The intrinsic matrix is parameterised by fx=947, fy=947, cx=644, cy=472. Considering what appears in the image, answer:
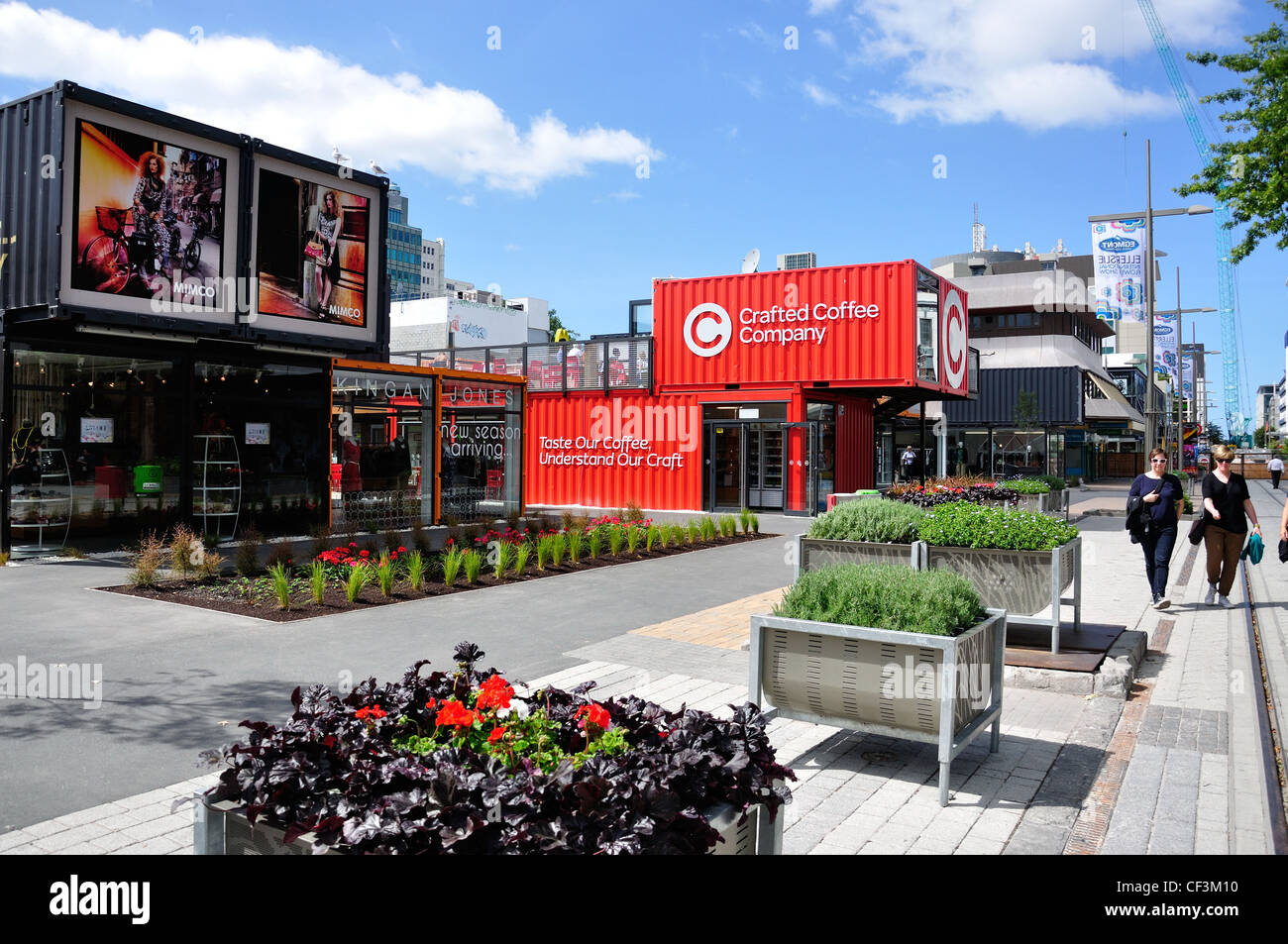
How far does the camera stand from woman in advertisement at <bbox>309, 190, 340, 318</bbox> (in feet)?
54.2

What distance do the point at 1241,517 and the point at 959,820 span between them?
26.4 ft

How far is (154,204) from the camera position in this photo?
1383 cm

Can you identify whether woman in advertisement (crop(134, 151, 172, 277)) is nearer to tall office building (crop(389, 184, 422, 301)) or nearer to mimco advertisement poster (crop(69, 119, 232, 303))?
mimco advertisement poster (crop(69, 119, 232, 303))

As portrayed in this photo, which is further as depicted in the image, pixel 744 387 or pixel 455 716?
pixel 744 387

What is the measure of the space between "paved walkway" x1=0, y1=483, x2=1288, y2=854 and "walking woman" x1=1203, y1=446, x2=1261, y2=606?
242 centimetres

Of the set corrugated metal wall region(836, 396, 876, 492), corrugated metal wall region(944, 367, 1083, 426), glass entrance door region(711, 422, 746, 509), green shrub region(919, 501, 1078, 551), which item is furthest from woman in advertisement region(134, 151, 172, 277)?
corrugated metal wall region(944, 367, 1083, 426)

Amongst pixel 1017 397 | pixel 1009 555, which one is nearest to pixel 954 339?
pixel 1017 397

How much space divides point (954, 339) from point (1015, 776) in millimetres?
24668

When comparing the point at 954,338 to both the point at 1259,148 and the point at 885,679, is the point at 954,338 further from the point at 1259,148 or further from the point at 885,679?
the point at 885,679

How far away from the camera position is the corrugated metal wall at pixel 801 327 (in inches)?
954

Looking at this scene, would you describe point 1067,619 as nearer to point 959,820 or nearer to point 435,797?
point 959,820

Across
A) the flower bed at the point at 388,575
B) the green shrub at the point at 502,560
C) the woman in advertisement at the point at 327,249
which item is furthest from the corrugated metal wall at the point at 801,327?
the green shrub at the point at 502,560

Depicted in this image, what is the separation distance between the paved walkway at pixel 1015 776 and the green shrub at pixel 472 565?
3.49m
